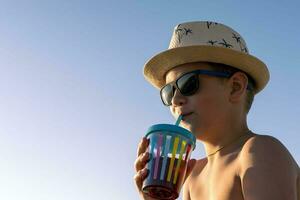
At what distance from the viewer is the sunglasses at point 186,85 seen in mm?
6090

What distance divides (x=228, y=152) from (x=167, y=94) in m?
0.85

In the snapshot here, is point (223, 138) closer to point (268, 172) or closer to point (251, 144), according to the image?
point (251, 144)

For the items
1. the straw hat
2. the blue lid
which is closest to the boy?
the straw hat

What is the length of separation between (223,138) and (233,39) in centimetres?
107

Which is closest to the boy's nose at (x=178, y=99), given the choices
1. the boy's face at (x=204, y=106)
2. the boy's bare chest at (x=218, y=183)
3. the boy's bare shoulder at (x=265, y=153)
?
the boy's face at (x=204, y=106)

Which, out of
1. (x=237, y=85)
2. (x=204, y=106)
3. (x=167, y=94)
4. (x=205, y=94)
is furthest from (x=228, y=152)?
(x=167, y=94)

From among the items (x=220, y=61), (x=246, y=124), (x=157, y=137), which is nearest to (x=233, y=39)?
(x=220, y=61)

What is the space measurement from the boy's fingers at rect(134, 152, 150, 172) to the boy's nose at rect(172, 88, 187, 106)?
2.67 ft

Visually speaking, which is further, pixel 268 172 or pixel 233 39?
pixel 233 39

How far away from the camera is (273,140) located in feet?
17.9

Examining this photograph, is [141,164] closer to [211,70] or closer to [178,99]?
[178,99]

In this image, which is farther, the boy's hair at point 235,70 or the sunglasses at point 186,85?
the boy's hair at point 235,70

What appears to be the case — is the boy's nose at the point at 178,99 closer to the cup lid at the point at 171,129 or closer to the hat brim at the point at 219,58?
the hat brim at the point at 219,58

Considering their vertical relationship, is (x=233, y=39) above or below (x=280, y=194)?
above
